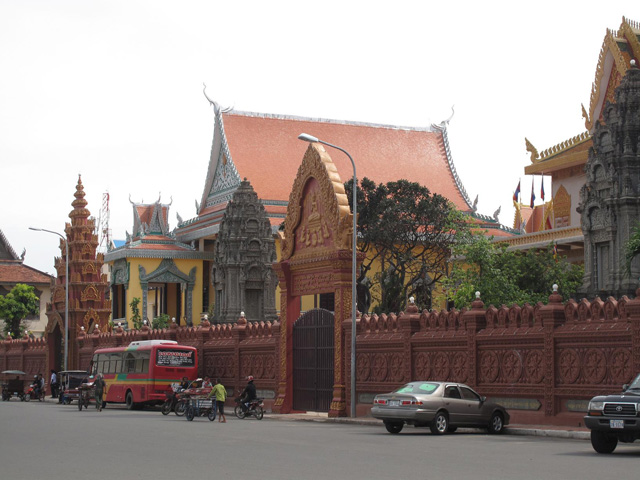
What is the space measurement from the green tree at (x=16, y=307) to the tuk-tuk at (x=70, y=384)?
3123 centimetres

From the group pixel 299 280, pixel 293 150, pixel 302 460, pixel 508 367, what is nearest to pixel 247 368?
pixel 299 280

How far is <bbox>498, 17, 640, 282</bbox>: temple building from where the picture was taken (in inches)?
1657

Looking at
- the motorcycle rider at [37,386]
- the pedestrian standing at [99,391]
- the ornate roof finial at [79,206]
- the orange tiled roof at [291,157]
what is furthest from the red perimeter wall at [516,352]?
the orange tiled roof at [291,157]

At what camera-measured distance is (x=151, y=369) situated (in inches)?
1430

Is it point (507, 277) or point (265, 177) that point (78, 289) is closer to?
point (265, 177)

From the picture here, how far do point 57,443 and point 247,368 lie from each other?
15.4 meters

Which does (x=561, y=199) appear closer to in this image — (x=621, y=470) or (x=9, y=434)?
(x=9, y=434)

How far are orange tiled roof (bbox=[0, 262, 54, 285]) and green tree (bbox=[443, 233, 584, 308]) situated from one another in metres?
54.7

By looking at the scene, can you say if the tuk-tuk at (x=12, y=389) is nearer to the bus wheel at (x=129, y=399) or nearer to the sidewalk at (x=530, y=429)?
the bus wheel at (x=129, y=399)

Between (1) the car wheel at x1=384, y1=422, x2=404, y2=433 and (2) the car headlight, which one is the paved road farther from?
(2) the car headlight

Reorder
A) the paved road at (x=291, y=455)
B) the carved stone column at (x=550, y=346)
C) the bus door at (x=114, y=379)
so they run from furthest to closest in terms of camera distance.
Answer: the bus door at (x=114, y=379), the carved stone column at (x=550, y=346), the paved road at (x=291, y=455)

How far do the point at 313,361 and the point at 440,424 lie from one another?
9.44 m

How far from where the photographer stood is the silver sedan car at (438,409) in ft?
69.4

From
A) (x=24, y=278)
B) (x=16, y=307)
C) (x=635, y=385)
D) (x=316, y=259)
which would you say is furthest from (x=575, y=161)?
(x=24, y=278)
